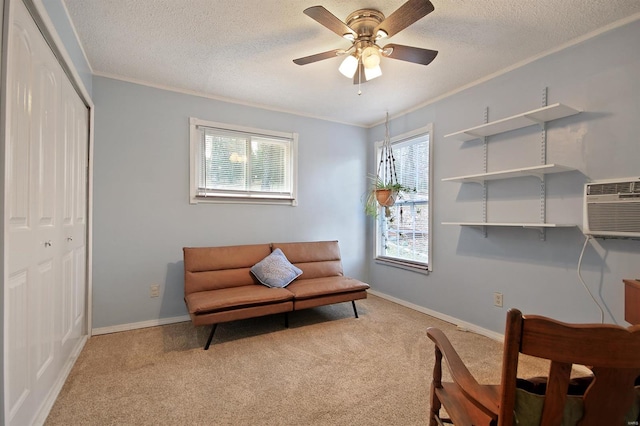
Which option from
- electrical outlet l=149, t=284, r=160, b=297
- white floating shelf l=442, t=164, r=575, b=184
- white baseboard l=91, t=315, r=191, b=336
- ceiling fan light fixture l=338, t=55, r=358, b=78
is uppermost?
ceiling fan light fixture l=338, t=55, r=358, b=78

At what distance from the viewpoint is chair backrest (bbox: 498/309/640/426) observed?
2.48 ft

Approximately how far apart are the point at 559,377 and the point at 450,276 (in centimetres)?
260

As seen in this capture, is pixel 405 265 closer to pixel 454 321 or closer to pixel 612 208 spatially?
pixel 454 321

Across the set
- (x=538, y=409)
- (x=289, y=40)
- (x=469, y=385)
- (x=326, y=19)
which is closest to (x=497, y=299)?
(x=469, y=385)

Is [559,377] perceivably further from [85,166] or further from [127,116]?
[127,116]

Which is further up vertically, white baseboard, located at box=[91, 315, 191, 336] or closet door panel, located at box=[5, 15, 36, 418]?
closet door panel, located at box=[5, 15, 36, 418]

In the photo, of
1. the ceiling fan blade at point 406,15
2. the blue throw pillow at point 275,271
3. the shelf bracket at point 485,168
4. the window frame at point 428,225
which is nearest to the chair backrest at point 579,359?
the ceiling fan blade at point 406,15

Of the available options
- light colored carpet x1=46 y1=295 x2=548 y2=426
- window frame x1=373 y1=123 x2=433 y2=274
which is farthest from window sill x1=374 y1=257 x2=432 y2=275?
light colored carpet x1=46 y1=295 x2=548 y2=426

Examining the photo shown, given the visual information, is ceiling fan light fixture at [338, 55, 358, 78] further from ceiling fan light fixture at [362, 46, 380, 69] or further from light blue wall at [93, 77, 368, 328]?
light blue wall at [93, 77, 368, 328]

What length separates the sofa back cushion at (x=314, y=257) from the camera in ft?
11.7

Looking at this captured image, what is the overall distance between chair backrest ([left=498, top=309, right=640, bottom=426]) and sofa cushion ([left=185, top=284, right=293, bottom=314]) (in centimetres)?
220

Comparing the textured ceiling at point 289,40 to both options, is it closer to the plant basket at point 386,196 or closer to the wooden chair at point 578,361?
the plant basket at point 386,196

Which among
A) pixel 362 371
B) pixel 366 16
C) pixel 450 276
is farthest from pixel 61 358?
pixel 450 276

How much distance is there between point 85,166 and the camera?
2729mm
